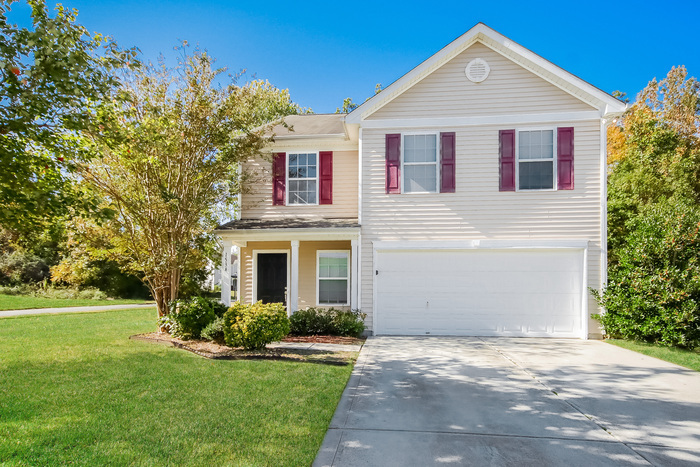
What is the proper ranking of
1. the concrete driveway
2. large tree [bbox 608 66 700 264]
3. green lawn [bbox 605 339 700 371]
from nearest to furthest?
the concrete driveway
green lawn [bbox 605 339 700 371]
large tree [bbox 608 66 700 264]

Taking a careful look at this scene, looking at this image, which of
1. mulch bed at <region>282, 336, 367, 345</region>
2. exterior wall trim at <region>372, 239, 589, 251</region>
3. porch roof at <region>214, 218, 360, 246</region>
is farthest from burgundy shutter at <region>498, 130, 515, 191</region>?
mulch bed at <region>282, 336, 367, 345</region>

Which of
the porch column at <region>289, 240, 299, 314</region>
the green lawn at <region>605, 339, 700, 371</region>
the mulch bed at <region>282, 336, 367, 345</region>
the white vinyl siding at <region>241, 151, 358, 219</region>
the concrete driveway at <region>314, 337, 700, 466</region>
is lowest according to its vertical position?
the mulch bed at <region>282, 336, 367, 345</region>

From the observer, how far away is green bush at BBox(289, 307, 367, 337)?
1055 centimetres

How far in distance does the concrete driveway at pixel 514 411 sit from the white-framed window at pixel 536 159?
4489 mm

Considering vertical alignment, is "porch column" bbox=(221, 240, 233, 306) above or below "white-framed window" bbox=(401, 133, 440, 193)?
below

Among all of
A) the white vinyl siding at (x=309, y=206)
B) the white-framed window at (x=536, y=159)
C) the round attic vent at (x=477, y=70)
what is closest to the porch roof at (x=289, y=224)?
the white vinyl siding at (x=309, y=206)

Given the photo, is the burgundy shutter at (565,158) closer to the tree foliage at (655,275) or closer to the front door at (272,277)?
the tree foliage at (655,275)

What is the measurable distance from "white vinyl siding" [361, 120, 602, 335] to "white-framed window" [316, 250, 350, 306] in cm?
132

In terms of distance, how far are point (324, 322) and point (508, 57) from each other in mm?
8510

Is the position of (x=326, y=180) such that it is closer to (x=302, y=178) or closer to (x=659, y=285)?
(x=302, y=178)

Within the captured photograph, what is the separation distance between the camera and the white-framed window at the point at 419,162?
11156 millimetres

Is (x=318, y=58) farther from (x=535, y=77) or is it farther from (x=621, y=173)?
(x=621, y=173)

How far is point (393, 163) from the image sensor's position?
11.2m

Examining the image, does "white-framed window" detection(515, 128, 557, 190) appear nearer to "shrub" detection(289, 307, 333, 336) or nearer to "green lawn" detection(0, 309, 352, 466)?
"shrub" detection(289, 307, 333, 336)
